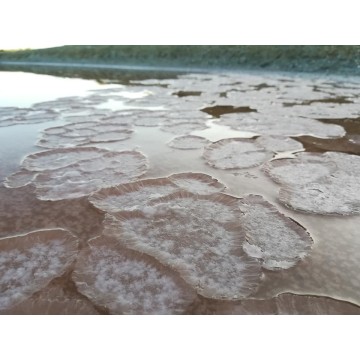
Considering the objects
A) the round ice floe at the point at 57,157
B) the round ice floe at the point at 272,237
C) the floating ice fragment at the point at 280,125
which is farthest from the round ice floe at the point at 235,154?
the round ice floe at the point at 57,157

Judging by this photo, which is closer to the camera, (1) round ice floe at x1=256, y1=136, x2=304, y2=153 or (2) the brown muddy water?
(2) the brown muddy water

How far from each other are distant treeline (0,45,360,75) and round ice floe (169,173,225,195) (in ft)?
19.5

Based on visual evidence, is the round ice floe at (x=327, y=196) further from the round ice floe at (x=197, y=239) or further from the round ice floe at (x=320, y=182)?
the round ice floe at (x=197, y=239)

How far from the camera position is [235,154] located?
197 cm

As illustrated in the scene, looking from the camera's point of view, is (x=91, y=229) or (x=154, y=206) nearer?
(x=91, y=229)

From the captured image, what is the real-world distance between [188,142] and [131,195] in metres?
0.90

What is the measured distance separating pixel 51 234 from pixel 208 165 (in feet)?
3.15

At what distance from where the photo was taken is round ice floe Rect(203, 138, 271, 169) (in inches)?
71.7

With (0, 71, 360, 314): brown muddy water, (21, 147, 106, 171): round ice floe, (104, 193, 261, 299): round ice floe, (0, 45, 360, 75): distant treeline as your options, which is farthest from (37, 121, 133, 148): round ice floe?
(0, 45, 360, 75): distant treeline

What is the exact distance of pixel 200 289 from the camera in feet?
2.98

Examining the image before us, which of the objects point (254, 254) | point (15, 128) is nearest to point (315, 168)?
point (254, 254)

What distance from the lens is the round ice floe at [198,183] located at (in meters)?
1.49

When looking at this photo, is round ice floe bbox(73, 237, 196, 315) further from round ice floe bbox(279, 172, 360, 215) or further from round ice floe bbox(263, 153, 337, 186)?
round ice floe bbox(263, 153, 337, 186)

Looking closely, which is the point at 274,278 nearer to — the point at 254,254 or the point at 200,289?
the point at 254,254
